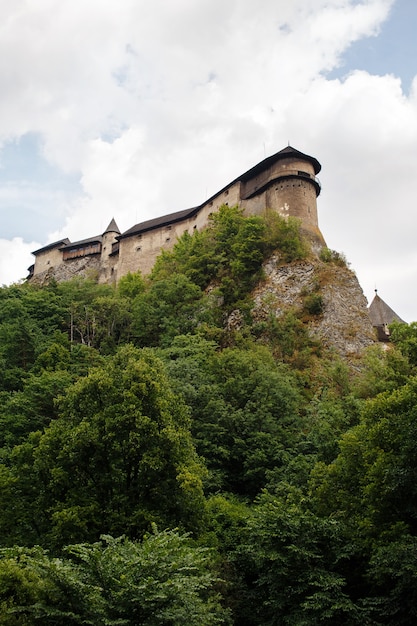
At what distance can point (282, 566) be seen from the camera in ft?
57.4

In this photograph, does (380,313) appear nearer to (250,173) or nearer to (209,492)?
(250,173)

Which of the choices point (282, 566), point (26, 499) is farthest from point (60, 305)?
point (282, 566)

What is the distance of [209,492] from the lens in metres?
26.0

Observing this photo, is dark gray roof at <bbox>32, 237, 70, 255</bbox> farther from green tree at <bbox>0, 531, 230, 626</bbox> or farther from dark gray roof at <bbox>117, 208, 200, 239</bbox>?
green tree at <bbox>0, 531, 230, 626</bbox>

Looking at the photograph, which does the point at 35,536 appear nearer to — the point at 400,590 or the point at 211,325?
the point at 400,590

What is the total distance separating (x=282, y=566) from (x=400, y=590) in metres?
3.47

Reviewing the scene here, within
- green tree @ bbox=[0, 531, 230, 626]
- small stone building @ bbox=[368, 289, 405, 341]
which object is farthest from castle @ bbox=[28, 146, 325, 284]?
green tree @ bbox=[0, 531, 230, 626]

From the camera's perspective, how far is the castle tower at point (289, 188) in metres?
52.1

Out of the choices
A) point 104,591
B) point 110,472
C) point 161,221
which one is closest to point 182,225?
point 161,221

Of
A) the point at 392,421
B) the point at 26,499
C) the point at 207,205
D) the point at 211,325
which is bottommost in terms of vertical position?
the point at 26,499

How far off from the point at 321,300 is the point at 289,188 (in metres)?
13.3

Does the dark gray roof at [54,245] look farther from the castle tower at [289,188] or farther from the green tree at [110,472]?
the green tree at [110,472]

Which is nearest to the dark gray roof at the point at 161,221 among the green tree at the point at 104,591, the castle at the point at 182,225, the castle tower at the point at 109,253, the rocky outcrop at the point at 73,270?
the castle at the point at 182,225

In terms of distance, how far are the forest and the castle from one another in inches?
731
